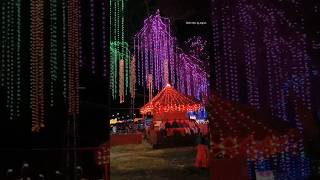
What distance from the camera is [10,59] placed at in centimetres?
496

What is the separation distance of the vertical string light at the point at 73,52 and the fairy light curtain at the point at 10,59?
0.60 meters

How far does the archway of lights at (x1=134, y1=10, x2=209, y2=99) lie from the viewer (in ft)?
30.8

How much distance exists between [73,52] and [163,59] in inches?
251

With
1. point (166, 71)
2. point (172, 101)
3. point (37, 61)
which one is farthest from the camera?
point (172, 101)

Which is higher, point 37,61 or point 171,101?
point 37,61

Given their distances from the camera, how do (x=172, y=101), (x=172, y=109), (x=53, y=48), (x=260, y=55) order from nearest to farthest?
(x=53, y=48) < (x=260, y=55) < (x=172, y=101) < (x=172, y=109)

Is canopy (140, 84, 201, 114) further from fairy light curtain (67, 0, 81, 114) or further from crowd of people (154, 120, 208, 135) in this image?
fairy light curtain (67, 0, 81, 114)

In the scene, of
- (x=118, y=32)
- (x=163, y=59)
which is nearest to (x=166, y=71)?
(x=163, y=59)

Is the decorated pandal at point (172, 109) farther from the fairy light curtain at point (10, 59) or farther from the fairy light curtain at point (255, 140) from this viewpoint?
the fairy light curtain at point (10, 59)

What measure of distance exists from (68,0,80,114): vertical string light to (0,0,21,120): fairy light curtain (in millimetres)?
598

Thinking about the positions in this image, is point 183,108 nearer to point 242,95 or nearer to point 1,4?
point 242,95

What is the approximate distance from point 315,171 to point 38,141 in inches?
141

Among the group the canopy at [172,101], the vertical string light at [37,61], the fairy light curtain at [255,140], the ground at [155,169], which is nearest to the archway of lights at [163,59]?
the canopy at [172,101]

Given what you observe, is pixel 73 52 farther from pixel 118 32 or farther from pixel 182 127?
pixel 182 127
